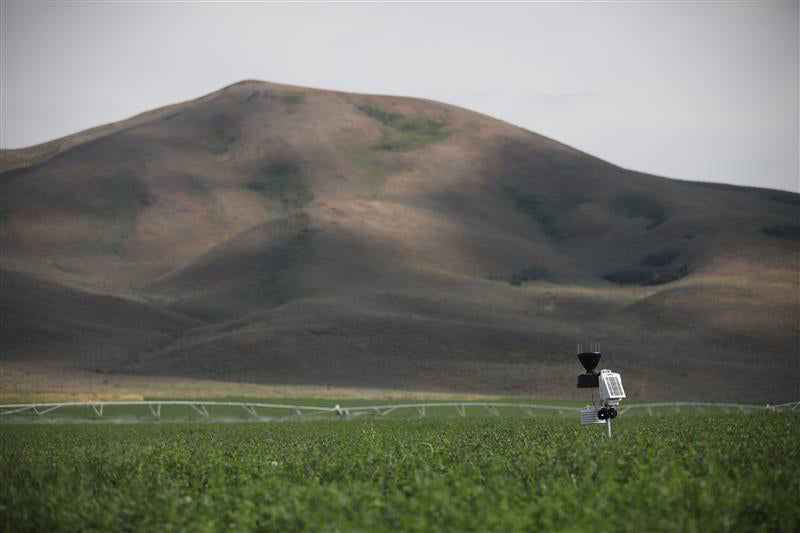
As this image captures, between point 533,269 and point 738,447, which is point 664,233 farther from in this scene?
point 738,447

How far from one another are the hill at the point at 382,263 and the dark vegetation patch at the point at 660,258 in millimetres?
293

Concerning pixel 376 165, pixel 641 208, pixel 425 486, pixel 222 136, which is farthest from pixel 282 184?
pixel 425 486

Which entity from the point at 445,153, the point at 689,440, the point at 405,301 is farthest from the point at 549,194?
the point at 689,440

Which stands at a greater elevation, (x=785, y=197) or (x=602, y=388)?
(x=785, y=197)

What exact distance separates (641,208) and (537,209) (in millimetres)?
17459

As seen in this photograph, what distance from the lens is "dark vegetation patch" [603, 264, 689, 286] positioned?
138 meters

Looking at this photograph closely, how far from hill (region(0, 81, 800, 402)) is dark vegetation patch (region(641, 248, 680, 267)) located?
0.29 m

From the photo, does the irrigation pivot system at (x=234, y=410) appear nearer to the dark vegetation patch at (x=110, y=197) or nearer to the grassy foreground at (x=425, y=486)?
the grassy foreground at (x=425, y=486)

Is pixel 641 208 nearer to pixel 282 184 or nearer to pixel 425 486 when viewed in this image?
pixel 282 184

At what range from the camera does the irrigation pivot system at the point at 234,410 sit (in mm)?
51000

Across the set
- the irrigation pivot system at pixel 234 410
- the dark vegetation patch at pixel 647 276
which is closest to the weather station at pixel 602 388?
the irrigation pivot system at pixel 234 410

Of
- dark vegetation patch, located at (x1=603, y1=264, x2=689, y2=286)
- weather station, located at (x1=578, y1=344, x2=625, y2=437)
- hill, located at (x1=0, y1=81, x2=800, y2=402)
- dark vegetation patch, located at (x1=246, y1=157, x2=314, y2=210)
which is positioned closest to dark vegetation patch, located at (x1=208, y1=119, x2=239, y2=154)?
hill, located at (x1=0, y1=81, x2=800, y2=402)

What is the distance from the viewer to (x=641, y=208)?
170m

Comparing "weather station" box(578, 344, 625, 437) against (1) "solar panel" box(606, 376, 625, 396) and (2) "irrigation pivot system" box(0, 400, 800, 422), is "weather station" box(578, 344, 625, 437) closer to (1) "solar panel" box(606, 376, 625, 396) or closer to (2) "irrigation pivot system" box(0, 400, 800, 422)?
(1) "solar panel" box(606, 376, 625, 396)
